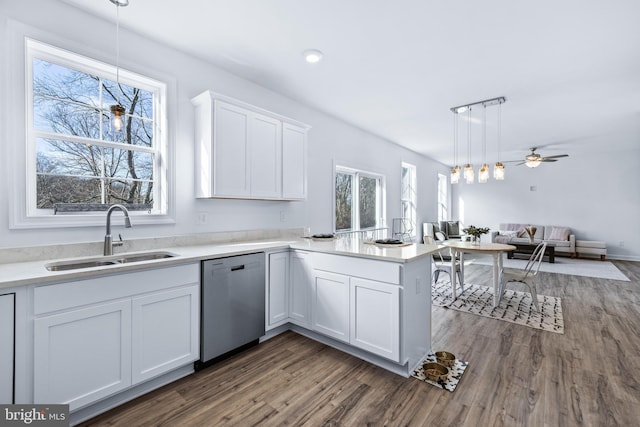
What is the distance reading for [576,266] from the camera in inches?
253

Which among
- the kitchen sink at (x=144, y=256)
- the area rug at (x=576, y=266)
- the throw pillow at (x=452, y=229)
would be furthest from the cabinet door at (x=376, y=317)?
the throw pillow at (x=452, y=229)

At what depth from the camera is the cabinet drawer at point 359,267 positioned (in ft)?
7.13

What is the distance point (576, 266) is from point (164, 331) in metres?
8.02

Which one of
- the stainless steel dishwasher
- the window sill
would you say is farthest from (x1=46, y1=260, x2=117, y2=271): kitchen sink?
the stainless steel dishwasher

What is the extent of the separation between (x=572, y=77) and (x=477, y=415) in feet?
11.4

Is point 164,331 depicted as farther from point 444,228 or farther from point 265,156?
point 444,228

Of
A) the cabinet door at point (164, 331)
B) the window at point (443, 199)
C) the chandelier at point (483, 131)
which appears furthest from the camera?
the window at point (443, 199)

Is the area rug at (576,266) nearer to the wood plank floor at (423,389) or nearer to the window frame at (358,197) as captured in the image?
the window frame at (358,197)

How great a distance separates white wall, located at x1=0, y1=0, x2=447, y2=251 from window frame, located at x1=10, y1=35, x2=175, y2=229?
39 mm

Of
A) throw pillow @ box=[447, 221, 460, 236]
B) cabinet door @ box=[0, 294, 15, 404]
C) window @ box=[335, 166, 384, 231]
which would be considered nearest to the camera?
cabinet door @ box=[0, 294, 15, 404]

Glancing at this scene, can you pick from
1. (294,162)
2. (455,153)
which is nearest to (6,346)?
(294,162)

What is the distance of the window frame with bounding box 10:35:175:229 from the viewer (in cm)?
196

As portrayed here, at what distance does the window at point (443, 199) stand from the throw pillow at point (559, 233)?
264 cm

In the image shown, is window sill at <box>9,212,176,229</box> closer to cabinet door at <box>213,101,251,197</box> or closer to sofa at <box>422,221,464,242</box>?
cabinet door at <box>213,101,251,197</box>
